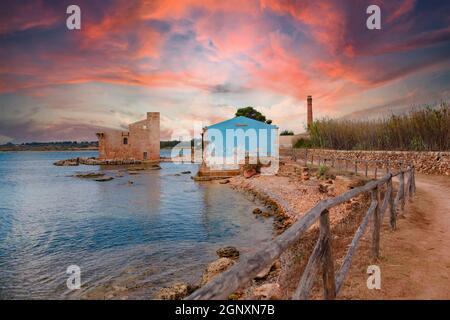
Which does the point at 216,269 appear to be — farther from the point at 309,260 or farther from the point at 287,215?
the point at 287,215

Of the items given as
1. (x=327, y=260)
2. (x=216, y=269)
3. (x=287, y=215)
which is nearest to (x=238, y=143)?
(x=287, y=215)

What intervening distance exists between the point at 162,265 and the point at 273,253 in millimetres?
6356

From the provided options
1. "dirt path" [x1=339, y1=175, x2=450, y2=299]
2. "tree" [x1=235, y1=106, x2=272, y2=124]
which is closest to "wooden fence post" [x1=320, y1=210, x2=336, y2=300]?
"dirt path" [x1=339, y1=175, x2=450, y2=299]

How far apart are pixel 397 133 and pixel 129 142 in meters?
50.1

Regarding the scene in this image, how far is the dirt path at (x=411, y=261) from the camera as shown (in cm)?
385

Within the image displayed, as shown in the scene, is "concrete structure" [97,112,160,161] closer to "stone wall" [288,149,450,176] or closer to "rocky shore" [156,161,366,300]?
"rocky shore" [156,161,366,300]

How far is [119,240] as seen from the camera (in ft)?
34.9

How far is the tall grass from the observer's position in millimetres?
16625

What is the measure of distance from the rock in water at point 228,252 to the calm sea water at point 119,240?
0.79 feet

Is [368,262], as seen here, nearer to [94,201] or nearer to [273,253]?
[273,253]

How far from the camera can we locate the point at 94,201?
1916cm

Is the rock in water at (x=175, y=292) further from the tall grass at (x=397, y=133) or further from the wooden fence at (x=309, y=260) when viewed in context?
the tall grass at (x=397, y=133)

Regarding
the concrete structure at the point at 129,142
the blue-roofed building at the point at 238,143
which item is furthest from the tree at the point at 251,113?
the blue-roofed building at the point at 238,143
